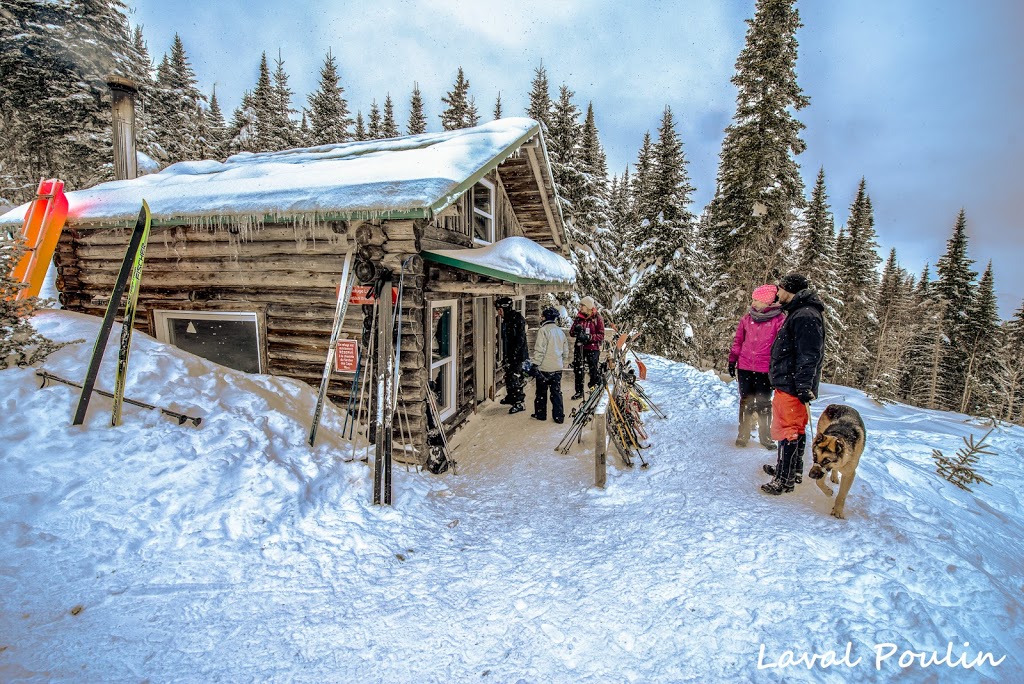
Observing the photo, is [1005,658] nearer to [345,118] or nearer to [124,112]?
[124,112]

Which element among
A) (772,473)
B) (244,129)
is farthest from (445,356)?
(244,129)

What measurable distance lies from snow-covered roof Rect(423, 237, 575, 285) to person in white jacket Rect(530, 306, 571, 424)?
746mm

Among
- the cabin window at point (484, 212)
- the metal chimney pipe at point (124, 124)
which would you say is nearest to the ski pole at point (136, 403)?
the cabin window at point (484, 212)

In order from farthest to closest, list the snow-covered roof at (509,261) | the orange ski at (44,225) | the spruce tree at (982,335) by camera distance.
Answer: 1. the spruce tree at (982,335)
2. the orange ski at (44,225)
3. the snow-covered roof at (509,261)

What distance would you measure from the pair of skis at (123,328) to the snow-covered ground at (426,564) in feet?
0.61

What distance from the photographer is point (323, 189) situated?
5.12 m

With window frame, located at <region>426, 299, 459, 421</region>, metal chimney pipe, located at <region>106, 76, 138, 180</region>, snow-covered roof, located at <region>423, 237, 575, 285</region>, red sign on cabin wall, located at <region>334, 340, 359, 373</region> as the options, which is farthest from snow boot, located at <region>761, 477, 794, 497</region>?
metal chimney pipe, located at <region>106, 76, 138, 180</region>

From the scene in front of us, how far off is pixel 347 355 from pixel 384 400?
121cm

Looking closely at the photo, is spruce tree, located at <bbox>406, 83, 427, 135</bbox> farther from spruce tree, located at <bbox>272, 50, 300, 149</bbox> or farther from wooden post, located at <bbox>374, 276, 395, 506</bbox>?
wooden post, located at <bbox>374, 276, 395, 506</bbox>

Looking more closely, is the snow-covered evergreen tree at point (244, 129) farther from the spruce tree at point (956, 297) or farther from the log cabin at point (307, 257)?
the spruce tree at point (956, 297)

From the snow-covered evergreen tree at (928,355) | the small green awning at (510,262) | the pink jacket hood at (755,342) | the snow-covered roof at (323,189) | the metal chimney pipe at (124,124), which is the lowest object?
the snow-covered evergreen tree at (928,355)

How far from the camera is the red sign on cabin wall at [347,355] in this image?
221 inches

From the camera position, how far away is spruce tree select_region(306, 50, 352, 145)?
3331cm

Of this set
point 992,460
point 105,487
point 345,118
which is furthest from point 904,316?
point 345,118
